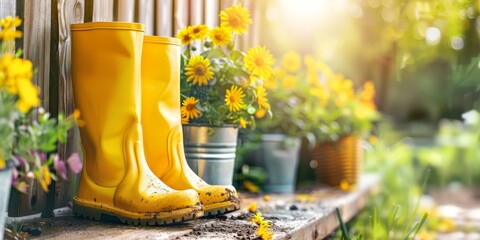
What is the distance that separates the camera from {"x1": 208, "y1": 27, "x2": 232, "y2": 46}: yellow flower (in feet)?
6.45

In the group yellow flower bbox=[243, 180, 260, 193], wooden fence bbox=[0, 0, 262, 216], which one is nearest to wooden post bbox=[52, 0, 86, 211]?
wooden fence bbox=[0, 0, 262, 216]

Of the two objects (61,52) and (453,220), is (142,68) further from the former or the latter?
(453,220)

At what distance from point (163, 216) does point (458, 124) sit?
19.4 ft

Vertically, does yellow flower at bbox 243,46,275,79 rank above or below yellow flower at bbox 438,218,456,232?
above

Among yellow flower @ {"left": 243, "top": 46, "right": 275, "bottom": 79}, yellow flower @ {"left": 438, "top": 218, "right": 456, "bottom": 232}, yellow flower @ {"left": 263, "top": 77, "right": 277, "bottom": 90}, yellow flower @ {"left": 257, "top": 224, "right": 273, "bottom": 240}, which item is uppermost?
yellow flower @ {"left": 243, "top": 46, "right": 275, "bottom": 79}

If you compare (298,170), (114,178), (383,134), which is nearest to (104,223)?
(114,178)

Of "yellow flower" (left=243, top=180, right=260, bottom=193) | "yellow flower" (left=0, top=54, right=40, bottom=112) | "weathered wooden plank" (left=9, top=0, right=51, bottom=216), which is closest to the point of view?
"yellow flower" (left=0, top=54, right=40, bottom=112)

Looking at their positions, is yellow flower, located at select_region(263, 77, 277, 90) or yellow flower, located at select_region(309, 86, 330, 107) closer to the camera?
yellow flower, located at select_region(263, 77, 277, 90)

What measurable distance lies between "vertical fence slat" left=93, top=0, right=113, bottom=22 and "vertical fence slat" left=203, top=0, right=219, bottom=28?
359mm

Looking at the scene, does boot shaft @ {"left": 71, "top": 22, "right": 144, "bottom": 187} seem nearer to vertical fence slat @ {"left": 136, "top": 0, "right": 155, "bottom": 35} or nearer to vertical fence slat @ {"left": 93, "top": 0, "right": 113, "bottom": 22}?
vertical fence slat @ {"left": 93, "top": 0, "right": 113, "bottom": 22}

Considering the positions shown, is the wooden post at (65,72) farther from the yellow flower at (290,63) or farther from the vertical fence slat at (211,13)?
the yellow flower at (290,63)

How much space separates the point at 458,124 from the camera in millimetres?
6973

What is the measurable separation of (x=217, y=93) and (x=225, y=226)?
0.47m

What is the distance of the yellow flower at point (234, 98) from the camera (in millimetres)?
1950
